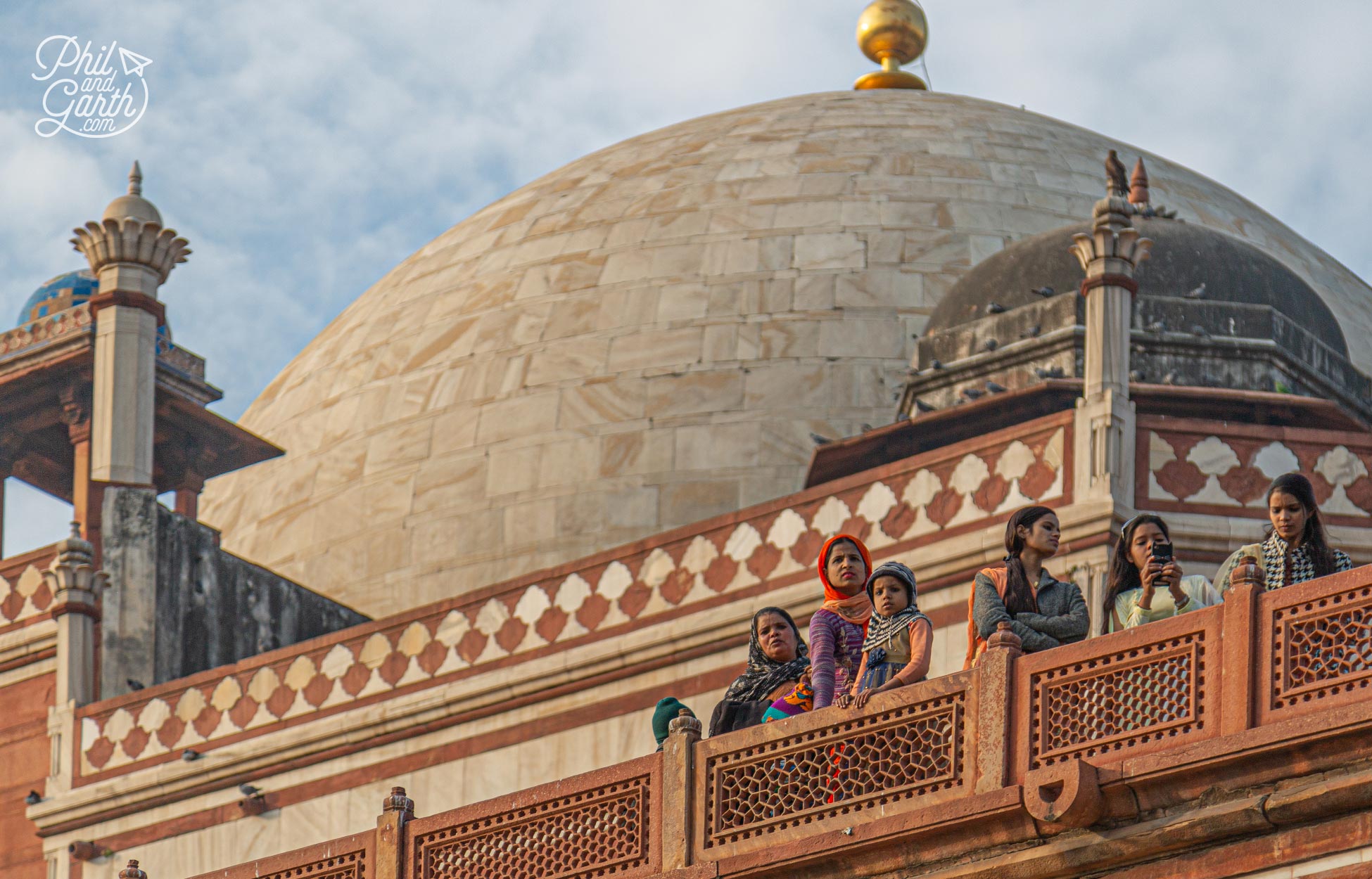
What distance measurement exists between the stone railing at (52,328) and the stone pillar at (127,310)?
0.12 metres

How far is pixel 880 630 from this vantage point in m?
13.8

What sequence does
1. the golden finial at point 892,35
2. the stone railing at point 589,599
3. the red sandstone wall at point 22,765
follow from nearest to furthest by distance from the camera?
the stone railing at point 589,599
the red sandstone wall at point 22,765
the golden finial at point 892,35

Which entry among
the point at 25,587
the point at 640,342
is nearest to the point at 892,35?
the point at 640,342

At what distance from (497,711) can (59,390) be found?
19.9 ft

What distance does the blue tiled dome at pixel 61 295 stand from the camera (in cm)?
2633

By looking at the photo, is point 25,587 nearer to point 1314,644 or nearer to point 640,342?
point 640,342

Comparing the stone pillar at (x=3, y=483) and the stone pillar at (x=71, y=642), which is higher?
the stone pillar at (x=3, y=483)

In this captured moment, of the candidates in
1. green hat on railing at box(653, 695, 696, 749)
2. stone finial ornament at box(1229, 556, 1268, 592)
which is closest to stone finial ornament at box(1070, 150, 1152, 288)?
green hat on railing at box(653, 695, 696, 749)

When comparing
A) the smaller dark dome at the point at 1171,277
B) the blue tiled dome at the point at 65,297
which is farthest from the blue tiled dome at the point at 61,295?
the smaller dark dome at the point at 1171,277

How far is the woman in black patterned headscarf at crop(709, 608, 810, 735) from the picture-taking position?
14.3m

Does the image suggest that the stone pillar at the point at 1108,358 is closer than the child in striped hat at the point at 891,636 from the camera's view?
No

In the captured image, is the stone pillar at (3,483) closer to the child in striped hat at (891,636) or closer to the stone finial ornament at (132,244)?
the stone finial ornament at (132,244)

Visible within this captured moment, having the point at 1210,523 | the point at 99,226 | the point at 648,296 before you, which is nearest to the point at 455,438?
the point at 648,296

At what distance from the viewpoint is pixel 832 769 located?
1355 centimetres
